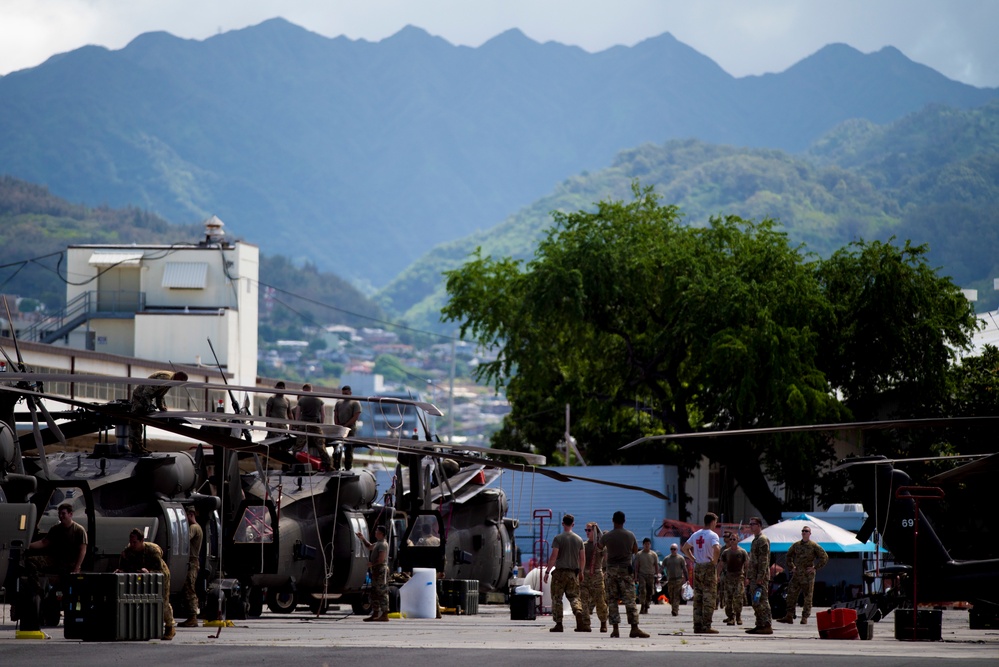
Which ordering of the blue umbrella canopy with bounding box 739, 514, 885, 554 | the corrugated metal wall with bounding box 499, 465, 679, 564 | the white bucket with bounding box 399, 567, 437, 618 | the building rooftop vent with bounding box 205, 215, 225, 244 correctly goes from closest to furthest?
the white bucket with bounding box 399, 567, 437, 618, the blue umbrella canopy with bounding box 739, 514, 885, 554, the corrugated metal wall with bounding box 499, 465, 679, 564, the building rooftop vent with bounding box 205, 215, 225, 244

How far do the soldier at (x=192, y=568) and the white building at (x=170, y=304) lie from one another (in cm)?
4433

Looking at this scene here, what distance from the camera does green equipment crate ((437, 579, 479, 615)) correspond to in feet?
88.4

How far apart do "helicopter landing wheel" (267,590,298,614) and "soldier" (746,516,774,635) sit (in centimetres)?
796

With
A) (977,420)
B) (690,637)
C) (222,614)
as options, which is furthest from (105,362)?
(977,420)

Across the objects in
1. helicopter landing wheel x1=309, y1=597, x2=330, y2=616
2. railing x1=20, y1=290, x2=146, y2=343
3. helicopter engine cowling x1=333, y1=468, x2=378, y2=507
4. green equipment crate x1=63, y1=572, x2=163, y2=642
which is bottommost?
helicopter landing wheel x1=309, y1=597, x2=330, y2=616

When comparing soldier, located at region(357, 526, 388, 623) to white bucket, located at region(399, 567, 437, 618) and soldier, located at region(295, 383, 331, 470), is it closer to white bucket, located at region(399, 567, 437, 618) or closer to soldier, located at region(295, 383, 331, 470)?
white bucket, located at region(399, 567, 437, 618)

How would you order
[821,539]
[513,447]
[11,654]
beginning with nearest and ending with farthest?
1. [11,654]
2. [821,539]
3. [513,447]

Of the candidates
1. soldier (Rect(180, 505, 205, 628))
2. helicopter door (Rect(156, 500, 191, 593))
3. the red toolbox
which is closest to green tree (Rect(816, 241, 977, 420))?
the red toolbox

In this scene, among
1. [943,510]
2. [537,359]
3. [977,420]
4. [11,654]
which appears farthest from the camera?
[537,359]

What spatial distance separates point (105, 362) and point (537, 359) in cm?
1498

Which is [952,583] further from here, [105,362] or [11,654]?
[105,362]

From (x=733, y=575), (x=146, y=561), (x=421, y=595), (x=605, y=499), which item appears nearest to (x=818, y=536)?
(x=733, y=575)

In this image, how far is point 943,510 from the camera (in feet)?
135

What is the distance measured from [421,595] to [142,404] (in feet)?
23.6
